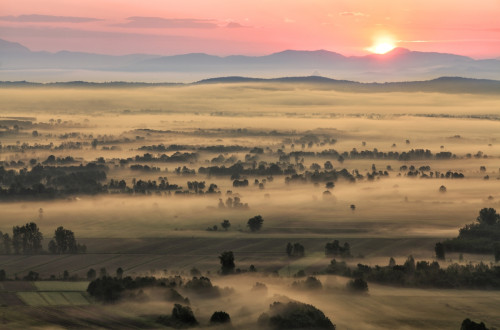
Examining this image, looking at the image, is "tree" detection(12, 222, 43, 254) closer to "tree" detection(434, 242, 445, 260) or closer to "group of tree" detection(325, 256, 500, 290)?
"group of tree" detection(325, 256, 500, 290)

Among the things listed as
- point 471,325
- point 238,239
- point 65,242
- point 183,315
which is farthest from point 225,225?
point 471,325

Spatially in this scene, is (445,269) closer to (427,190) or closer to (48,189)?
(427,190)

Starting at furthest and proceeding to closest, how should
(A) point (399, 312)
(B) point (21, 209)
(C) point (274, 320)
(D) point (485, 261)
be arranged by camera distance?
(B) point (21, 209)
(D) point (485, 261)
(A) point (399, 312)
(C) point (274, 320)

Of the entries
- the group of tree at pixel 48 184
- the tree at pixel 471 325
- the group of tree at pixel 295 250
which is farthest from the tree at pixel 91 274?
the group of tree at pixel 48 184

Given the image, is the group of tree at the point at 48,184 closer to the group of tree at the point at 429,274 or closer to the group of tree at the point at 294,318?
the group of tree at the point at 429,274

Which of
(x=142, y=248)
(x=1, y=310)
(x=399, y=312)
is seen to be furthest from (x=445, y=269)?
(x=1, y=310)

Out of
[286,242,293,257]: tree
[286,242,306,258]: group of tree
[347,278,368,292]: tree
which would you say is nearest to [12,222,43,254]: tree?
[286,242,293,257]: tree

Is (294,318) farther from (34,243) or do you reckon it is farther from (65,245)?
(34,243)
